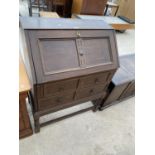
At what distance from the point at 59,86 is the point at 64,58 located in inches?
9.6

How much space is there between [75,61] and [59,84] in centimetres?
24

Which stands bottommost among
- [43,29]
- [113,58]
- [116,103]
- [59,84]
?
[116,103]

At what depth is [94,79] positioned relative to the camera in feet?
4.39

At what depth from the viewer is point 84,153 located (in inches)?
59.0

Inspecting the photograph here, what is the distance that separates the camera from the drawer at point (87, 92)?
1414 millimetres

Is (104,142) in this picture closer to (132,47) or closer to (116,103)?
(116,103)

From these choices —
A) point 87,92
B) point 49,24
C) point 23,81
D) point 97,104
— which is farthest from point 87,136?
point 49,24

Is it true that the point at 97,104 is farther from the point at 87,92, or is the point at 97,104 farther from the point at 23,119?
the point at 23,119

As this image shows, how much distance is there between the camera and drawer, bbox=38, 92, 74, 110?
122 centimetres

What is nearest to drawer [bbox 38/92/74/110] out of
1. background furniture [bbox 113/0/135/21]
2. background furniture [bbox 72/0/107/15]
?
background furniture [bbox 72/0/107/15]

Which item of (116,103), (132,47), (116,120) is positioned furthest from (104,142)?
(132,47)

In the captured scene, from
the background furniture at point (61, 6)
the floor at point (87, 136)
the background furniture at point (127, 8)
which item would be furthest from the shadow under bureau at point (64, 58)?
the background furniture at point (127, 8)

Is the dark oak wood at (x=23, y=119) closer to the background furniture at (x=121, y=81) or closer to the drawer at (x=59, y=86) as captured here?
the drawer at (x=59, y=86)
